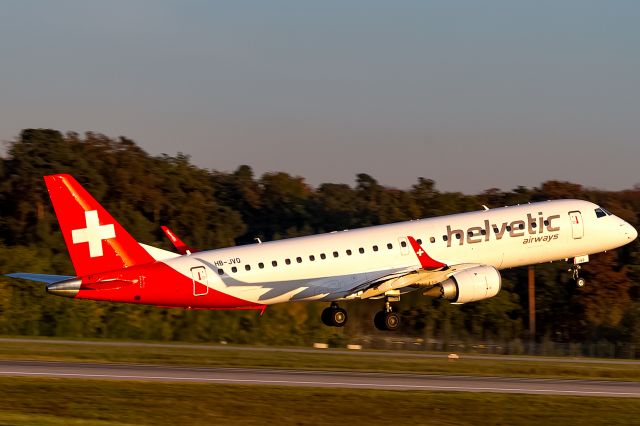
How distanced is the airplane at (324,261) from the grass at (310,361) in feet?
8.11

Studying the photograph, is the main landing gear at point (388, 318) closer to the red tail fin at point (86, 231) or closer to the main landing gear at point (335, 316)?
the main landing gear at point (335, 316)

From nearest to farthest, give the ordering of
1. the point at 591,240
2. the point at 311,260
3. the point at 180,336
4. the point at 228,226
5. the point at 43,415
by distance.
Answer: the point at 43,415
the point at 311,260
the point at 591,240
the point at 180,336
the point at 228,226

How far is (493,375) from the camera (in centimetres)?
4181

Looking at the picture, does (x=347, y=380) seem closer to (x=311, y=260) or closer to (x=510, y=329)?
(x=311, y=260)

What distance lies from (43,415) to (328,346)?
32.3 m

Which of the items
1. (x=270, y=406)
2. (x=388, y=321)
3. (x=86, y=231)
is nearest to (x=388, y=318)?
(x=388, y=321)

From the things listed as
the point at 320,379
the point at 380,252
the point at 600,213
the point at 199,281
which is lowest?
the point at 320,379

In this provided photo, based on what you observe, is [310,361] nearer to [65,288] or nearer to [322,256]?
[322,256]

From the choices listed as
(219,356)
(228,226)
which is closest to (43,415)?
(219,356)

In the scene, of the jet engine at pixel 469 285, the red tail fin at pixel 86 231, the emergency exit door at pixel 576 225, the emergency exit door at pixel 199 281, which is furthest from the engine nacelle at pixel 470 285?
the red tail fin at pixel 86 231

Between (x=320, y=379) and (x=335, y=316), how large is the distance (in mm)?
15281

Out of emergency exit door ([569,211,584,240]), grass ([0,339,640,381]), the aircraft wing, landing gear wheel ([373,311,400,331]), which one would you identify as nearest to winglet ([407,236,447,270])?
the aircraft wing

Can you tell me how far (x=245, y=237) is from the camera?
10294 cm

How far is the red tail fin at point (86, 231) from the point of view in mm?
46312
